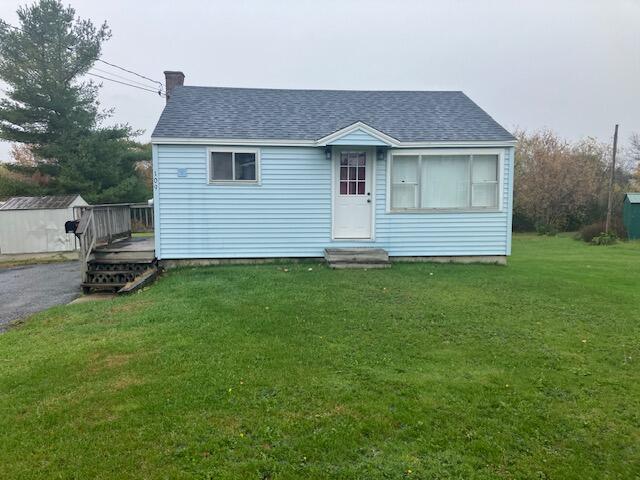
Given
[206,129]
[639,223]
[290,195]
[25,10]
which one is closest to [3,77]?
[25,10]

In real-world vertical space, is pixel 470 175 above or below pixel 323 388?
above

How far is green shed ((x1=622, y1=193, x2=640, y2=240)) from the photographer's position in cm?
1941

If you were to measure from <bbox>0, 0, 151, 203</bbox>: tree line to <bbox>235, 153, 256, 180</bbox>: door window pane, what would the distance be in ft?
45.3

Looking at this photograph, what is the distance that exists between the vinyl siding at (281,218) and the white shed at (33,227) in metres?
7.69

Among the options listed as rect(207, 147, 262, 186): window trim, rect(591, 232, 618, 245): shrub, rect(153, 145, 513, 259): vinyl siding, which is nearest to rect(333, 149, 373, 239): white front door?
rect(153, 145, 513, 259): vinyl siding

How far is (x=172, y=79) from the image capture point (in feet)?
Answer: 41.0

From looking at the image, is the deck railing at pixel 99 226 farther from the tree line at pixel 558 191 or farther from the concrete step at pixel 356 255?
the tree line at pixel 558 191

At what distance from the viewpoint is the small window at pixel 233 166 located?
952 centimetres

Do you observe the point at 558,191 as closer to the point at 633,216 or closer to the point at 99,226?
the point at 633,216

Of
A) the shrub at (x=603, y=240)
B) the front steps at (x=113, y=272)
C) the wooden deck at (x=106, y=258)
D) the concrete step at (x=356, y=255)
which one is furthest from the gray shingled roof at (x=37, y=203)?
the shrub at (x=603, y=240)

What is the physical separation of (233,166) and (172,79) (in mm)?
4708

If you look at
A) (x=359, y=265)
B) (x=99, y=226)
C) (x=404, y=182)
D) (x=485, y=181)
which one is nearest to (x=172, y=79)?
(x=99, y=226)

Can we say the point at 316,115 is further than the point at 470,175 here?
Yes

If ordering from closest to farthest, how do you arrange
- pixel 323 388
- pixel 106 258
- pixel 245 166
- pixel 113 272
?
pixel 323 388 < pixel 113 272 < pixel 106 258 < pixel 245 166
